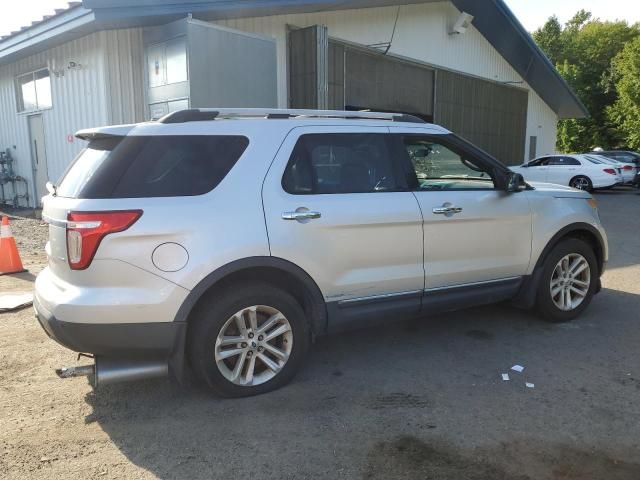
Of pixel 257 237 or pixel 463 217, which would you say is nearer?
pixel 257 237

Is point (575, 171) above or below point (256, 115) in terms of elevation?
below

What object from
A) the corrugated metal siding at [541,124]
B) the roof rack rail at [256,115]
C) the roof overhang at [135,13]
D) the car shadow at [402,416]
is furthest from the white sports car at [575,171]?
the roof rack rail at [256,115]

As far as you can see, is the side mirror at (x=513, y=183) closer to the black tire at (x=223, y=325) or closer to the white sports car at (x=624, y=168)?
the black tire at (x=223, y=325)

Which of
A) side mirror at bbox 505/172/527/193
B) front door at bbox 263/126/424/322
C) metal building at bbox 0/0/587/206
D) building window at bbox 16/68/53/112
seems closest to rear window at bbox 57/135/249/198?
front door at bbox 263/126/424/322

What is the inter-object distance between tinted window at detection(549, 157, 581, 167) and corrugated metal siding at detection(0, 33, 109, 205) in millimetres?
15953

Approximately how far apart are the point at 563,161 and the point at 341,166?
18054mm

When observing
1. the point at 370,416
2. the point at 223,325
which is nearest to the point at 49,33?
the point at 223,325

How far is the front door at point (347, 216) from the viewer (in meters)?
3.57

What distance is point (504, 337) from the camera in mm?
4738

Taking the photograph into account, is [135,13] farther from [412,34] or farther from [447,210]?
[412,34]

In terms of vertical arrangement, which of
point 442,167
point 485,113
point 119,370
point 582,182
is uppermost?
point 485,113

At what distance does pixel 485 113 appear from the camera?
18594mm

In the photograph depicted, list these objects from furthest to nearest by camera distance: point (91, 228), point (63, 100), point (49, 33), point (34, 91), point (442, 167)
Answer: point (34, 91), point (63, 100), point (49, 33), point (442, 167), point (91, 228)

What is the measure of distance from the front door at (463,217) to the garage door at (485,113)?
1195 centimetres
